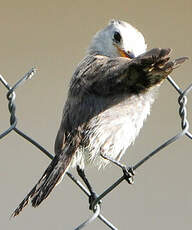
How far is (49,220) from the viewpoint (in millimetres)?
3695

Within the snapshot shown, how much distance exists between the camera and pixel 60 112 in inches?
145

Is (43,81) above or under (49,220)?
above

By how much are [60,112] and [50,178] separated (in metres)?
1.13

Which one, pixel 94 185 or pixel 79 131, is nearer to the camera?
pixel 79 131

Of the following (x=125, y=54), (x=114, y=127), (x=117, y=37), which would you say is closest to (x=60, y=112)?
(x=117, y=37)

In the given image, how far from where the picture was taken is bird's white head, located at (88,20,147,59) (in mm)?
3217

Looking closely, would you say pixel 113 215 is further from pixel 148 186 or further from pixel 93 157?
pixel 93 157

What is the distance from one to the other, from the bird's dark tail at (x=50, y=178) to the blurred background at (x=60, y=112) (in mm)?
970

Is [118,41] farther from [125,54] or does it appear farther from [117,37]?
[125,54]

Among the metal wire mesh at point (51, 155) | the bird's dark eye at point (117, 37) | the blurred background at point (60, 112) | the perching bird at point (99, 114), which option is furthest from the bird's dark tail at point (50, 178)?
the blurred background at point (60, 112)

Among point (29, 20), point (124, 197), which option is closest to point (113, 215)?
point (124, 197)

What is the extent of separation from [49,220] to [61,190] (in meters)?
0.14

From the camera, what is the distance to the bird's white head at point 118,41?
10.6 feet

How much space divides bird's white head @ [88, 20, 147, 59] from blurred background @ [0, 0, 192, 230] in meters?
0.23
